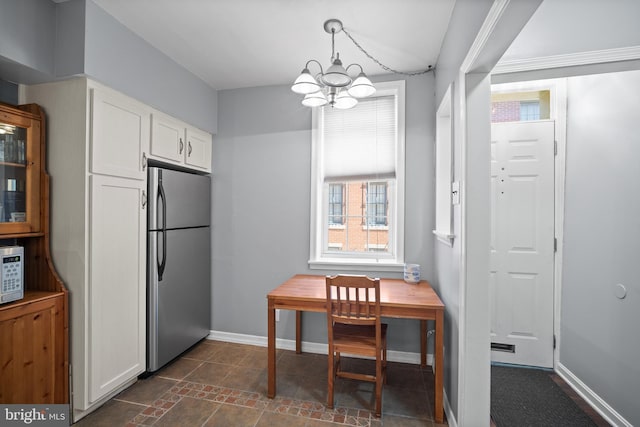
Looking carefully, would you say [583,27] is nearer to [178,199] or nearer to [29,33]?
[178,199]

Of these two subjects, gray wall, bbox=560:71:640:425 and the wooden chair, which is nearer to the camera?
gray wall, bbox=560:71:640:425

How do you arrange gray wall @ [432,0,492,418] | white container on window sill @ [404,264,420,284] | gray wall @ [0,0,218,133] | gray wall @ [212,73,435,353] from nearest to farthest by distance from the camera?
gray wall @ [432,0,492,418] → gray wall @ [0,0,218,133] → white container on window sill @ [404,264,420,284] → gray wall @ [212,73,435,353]

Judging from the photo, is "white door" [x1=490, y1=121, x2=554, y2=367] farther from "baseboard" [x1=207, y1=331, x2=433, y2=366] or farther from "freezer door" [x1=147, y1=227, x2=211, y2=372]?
"freezer door" [x1=147, y1=227, x2=211, y2=372]

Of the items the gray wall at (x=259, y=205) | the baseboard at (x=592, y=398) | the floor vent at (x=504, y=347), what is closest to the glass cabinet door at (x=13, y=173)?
the gray wall at (x=259, y=205)

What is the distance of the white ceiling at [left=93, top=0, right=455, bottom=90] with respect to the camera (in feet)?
6.42

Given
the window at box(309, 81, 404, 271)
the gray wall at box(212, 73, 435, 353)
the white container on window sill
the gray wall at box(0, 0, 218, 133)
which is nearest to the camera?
the gray wall at box(0, 0, 218, 133)

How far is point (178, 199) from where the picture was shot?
2.70 m

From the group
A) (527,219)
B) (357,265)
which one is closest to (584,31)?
(527,219)

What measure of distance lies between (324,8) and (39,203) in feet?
7.48

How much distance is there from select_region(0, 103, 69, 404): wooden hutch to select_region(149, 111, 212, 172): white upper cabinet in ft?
2.36

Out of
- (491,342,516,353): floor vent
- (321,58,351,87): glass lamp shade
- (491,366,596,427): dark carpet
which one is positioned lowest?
(491,366,596,427): dark carpet

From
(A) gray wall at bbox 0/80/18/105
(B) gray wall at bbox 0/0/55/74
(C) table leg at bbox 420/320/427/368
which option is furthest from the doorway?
(A) gray wall at bbox 0/80/18/105

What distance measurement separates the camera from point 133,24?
A: 2.14 metres

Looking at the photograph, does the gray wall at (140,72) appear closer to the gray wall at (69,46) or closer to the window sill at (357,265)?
the gray wall at (69,46)
